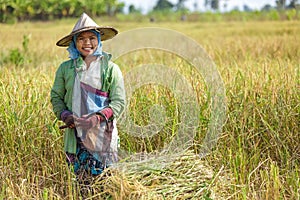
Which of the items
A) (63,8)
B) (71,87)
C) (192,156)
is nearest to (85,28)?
(71,87)

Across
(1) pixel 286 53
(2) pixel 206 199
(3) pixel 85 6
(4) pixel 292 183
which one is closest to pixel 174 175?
(2) pixel 206 199

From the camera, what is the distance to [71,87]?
2.44m

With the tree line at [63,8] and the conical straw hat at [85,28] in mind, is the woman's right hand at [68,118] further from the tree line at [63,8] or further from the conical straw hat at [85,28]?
the tree line at [63,8]

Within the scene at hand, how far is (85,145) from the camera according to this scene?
97.7 inches

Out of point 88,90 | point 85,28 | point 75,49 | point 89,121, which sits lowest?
point 89,121

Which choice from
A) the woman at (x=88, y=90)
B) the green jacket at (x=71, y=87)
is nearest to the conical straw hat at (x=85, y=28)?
the woman at (x=88, y=90)

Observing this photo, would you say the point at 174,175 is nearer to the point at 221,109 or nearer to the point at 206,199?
the point at 206,199

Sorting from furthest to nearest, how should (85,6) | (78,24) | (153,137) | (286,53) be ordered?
(85,6) < (286,53) < (153,137) < (78,24)

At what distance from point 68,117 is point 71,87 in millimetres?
159

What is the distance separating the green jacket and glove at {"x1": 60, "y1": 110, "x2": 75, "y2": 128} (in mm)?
44

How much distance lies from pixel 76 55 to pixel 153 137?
0.84 m

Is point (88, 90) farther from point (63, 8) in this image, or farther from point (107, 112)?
point (63, 8)

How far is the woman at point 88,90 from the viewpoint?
7.93 feet

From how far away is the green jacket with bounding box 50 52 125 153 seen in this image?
7.94ft
